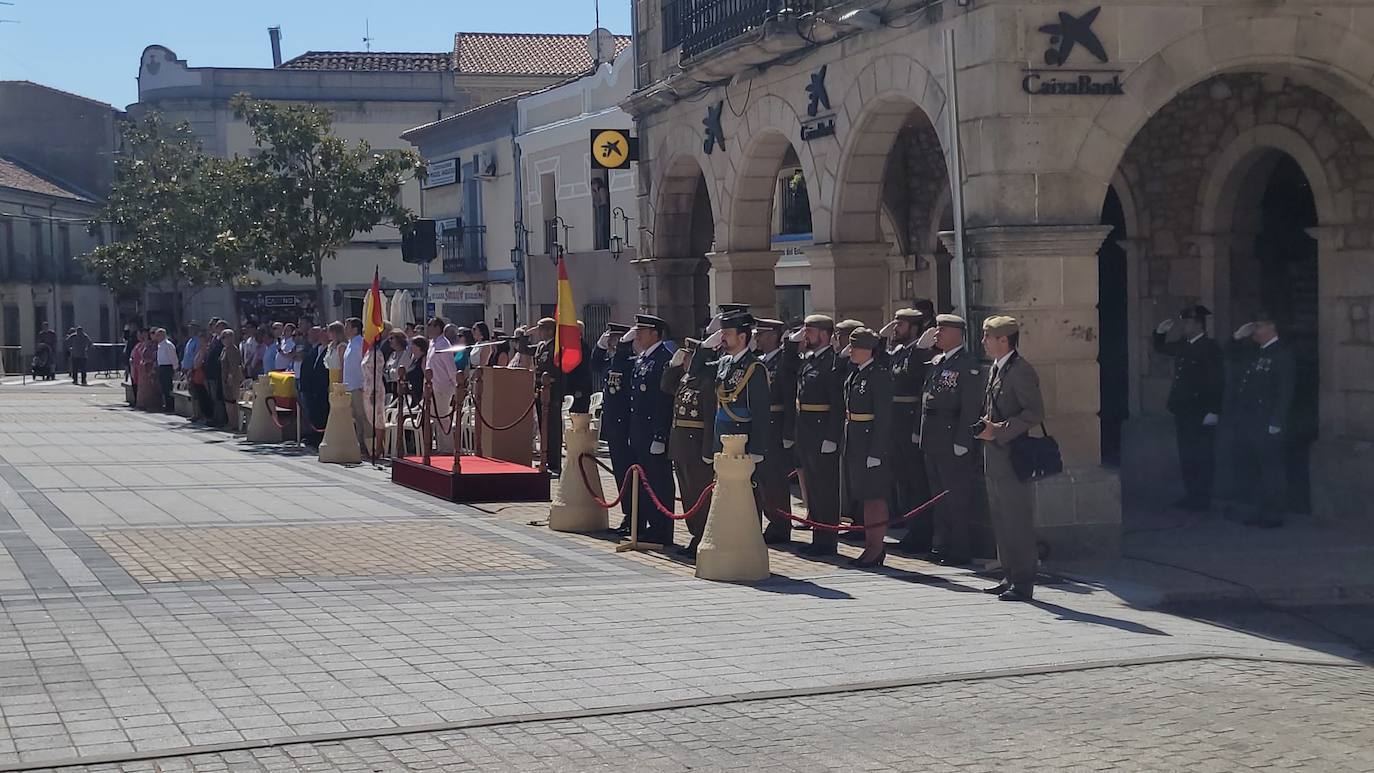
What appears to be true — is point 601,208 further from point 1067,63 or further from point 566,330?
point 1067,63

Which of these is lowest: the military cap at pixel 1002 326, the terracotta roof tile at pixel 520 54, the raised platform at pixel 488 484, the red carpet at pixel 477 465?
the raised platform at pixel 488 484

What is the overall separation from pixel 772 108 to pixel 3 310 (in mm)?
47602

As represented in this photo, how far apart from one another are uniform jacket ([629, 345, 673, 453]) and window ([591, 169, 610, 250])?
58.7 ft

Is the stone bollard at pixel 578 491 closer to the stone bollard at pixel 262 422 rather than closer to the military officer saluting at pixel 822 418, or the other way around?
the military officer saluting at pixel 822 418

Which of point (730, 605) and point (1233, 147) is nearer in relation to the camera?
point (730, 605)

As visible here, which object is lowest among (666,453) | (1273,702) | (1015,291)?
→ (1273,702)

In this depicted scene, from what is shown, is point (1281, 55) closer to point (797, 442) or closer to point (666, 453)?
point (797, 442)

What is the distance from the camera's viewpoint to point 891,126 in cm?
1525

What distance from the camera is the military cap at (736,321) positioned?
1186 cm

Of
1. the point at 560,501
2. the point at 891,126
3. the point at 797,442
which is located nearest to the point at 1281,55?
the point at 891,126

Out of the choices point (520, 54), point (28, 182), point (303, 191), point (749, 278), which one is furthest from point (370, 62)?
point (749, 278)

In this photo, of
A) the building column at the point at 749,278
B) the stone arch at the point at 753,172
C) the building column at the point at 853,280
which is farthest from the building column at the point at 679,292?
the building column at the point at 853,280

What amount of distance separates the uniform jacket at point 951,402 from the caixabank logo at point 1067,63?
6.67 feet

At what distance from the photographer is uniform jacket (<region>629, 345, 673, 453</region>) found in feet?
41.7
